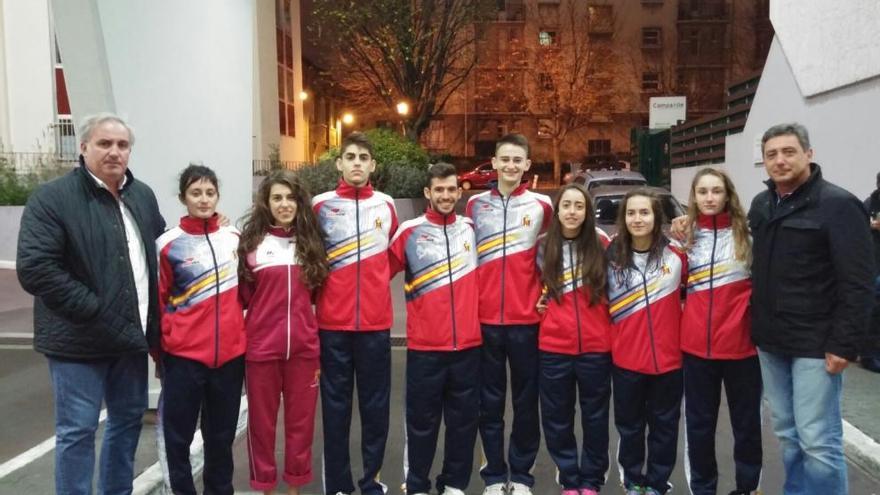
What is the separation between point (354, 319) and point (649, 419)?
1.89 metres

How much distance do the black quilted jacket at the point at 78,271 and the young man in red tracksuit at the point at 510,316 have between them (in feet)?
6.59

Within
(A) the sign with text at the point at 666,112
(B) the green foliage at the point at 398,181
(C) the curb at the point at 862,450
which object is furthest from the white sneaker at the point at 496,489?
(A) the sign with text at the point at 666,112

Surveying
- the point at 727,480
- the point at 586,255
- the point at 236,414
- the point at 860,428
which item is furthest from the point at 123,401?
the point at 860,428

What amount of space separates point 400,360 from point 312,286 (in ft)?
12.9

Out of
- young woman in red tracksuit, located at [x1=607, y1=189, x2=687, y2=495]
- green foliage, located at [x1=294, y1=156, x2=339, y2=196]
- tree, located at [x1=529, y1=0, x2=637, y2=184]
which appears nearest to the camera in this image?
young woman in red tracksuit, located at [x1=607, y1=189, x2=687, y2=495]

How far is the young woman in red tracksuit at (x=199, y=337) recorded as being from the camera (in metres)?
3.91

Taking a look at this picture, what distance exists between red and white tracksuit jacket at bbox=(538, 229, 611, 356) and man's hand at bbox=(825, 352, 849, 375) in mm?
1161

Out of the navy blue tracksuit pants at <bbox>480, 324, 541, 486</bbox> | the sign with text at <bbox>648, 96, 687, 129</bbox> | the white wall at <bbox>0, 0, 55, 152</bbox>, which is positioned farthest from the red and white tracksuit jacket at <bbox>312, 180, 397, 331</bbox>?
the sign with text at <bbox>648, 96, 687, 129</bbox>

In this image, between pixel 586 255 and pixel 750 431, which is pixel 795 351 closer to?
pixel 750 431

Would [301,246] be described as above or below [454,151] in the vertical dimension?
below

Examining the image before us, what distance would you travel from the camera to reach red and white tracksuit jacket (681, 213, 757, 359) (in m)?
3.97

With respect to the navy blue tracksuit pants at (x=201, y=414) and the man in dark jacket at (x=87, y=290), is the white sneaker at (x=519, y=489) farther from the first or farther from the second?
the man in dark jacket at (x=87, y=290)

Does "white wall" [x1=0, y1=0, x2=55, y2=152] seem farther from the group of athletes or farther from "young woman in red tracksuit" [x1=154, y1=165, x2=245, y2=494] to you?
the group of athletes

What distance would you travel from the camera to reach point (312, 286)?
4102 mm
